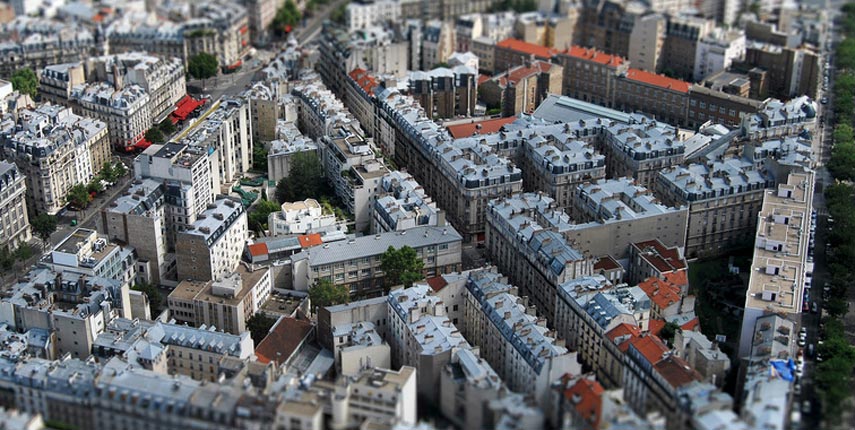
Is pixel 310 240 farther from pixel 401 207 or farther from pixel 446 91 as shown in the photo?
pixel 446 91

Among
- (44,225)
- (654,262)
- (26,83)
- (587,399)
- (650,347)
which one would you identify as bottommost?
(654,262)

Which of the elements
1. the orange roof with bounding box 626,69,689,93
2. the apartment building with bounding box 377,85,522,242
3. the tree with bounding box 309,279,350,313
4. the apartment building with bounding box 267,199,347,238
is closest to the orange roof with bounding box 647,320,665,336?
the apartment building with bounding box 377,85,522,242

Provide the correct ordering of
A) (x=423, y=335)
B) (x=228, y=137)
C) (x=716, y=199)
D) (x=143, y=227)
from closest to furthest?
1. (x=423, y=335)
2. (x=143, y=227)
3. (x=716, y=199)
4. (x=228, y=137)

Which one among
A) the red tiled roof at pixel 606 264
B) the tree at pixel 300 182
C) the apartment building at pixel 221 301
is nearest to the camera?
the apartment building at pixel 221 301

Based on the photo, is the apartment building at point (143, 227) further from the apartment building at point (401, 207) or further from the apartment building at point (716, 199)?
the apartment building at point (716, 199)

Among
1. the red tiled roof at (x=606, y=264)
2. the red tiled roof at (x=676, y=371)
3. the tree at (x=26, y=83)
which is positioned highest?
the tree at (x=26, y=83)

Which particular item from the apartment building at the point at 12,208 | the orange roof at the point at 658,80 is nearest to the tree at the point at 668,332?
the orange roof at the point at 658,80

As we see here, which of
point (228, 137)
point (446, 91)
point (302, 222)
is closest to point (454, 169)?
point (302, 222)

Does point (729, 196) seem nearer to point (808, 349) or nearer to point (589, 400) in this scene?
point (808, 349)
